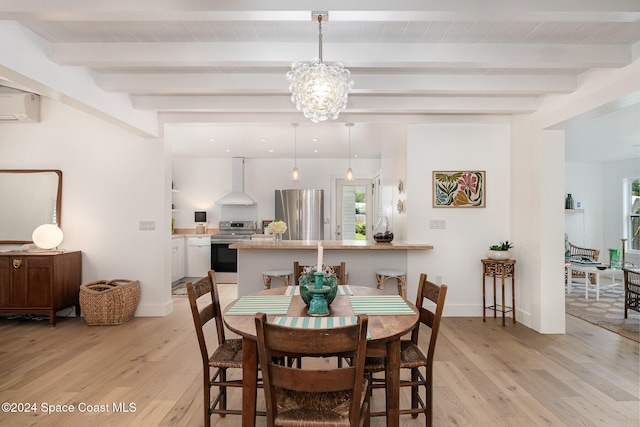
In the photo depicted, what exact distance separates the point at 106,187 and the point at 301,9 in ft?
12.3

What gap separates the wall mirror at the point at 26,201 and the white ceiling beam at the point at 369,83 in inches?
78.2

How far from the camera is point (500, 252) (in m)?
4.29

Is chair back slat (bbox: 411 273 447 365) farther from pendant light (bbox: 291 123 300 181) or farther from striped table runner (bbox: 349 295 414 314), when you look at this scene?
pendant light (bbox: 291 123 300 181)

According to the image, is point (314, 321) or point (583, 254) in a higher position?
point (314, 321)

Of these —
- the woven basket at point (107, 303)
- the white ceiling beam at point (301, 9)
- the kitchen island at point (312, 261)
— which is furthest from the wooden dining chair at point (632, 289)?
the woven basket at point (107, 303)

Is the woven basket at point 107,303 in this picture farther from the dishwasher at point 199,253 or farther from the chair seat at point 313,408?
the chair seat at point 313,408

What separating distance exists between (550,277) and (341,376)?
352 centimetres

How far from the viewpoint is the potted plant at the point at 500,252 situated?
4281mm

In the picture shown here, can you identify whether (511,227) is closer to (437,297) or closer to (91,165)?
(437,297)

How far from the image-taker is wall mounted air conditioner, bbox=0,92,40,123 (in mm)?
4320

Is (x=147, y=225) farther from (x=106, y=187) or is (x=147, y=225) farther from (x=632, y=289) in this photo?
(x=632, y=289)

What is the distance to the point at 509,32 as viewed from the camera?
2.57 m

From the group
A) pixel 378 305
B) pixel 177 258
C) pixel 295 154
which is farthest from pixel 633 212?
pixel 177 258

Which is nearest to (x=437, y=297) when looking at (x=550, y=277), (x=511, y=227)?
(x=550, y=277)
